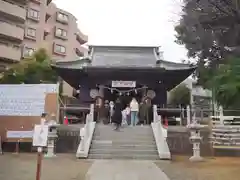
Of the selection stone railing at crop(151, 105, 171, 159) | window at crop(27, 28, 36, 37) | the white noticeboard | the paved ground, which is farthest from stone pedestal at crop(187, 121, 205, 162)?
window at crop(27, 28, 36, 37)

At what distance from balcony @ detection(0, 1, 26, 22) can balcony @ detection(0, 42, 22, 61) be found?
298 cm

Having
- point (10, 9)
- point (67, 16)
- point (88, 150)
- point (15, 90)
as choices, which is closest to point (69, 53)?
point (67, 16)

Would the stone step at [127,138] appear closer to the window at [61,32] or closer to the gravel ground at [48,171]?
the gravel ground at [48,171]

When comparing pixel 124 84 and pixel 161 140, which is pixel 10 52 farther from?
pixel 161 140

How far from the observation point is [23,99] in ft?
52.6

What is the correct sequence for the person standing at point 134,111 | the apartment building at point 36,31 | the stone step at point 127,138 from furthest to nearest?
the apartment building at point 36,31 → the person standing at point 134,111 → the stone step at point 127,138

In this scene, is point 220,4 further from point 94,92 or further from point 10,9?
point 10,9

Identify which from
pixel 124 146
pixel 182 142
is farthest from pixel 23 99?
pixel 182 142

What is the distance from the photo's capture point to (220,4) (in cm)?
1599

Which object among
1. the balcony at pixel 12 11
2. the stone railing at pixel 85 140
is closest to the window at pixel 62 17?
the balcony at pixel 12 11

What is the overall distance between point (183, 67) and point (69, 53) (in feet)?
96.1

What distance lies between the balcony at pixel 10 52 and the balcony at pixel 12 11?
298 cm

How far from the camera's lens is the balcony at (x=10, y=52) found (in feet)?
110

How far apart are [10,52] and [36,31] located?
861 centimetres
